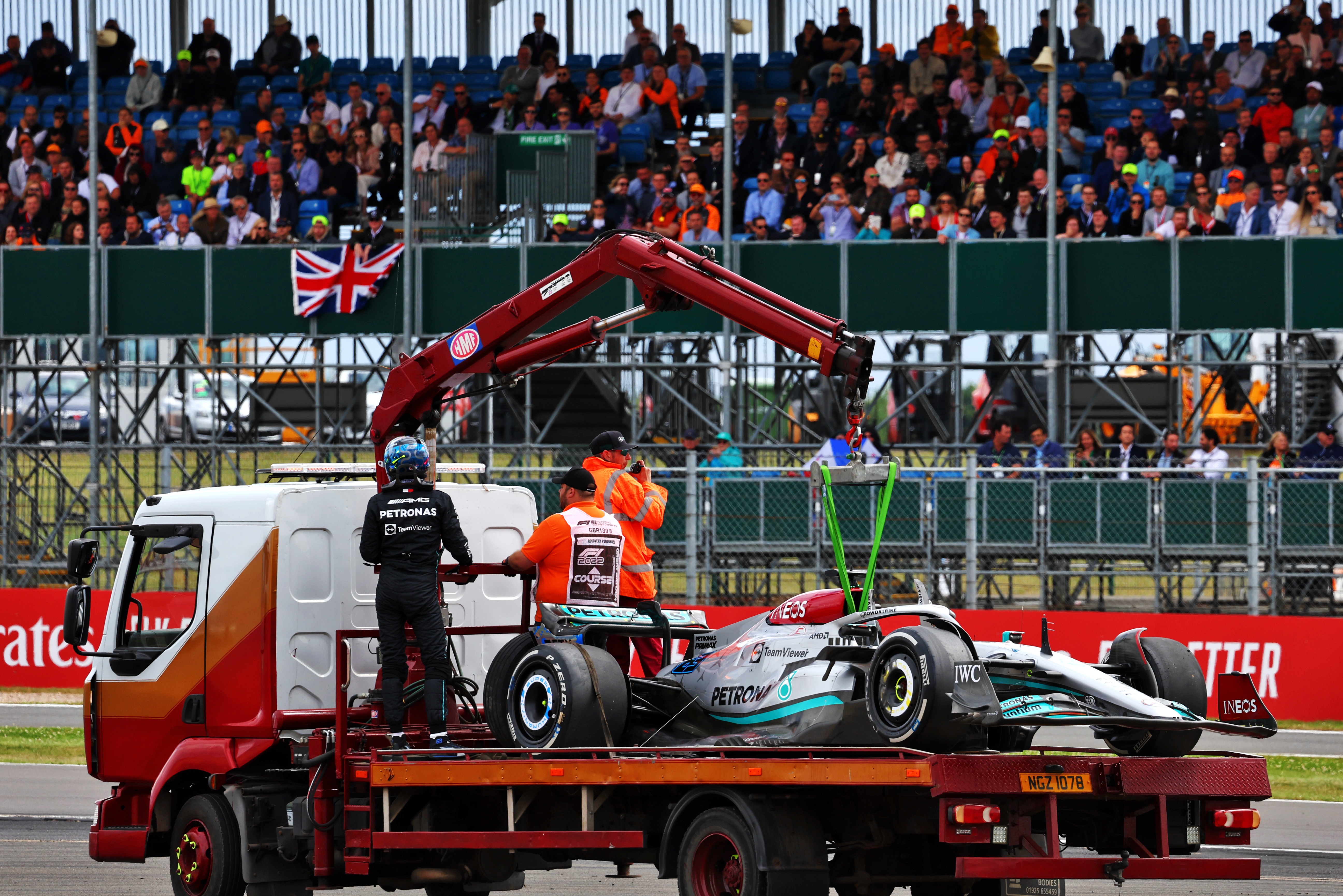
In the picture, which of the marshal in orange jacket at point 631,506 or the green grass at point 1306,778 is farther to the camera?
the green grass at point 1306,778

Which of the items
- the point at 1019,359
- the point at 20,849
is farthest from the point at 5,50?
the point at 20,849

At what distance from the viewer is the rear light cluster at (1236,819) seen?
26.6ft

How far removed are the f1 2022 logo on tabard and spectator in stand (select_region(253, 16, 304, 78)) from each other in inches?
805

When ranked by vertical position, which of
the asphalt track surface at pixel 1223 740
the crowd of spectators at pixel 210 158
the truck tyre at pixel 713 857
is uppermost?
the crowd of spectators at pixel 210 158

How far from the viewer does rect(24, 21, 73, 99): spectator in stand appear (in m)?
30.0

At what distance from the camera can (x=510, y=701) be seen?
8836 mm

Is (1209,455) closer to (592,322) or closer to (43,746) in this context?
(592,322)

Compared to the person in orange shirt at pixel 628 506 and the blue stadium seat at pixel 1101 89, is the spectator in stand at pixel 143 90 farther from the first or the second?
the person in orange shirt at pixel 628 506

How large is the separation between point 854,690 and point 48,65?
2535cm

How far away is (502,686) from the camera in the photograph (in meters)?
8.87

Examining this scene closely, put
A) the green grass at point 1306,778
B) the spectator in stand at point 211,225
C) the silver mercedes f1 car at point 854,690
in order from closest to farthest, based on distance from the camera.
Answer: the silver mercedes f1 car at point 854,690 → the green grass at point 1306,778 → the spectator in stand at point 211,225

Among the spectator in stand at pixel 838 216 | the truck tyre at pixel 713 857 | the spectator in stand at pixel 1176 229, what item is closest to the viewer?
the truck tyre at pixel 713 857

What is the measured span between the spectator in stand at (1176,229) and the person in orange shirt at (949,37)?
5.27 m

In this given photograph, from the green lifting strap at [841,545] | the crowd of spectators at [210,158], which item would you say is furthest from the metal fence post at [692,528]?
the green lifting strap at [841,545]
